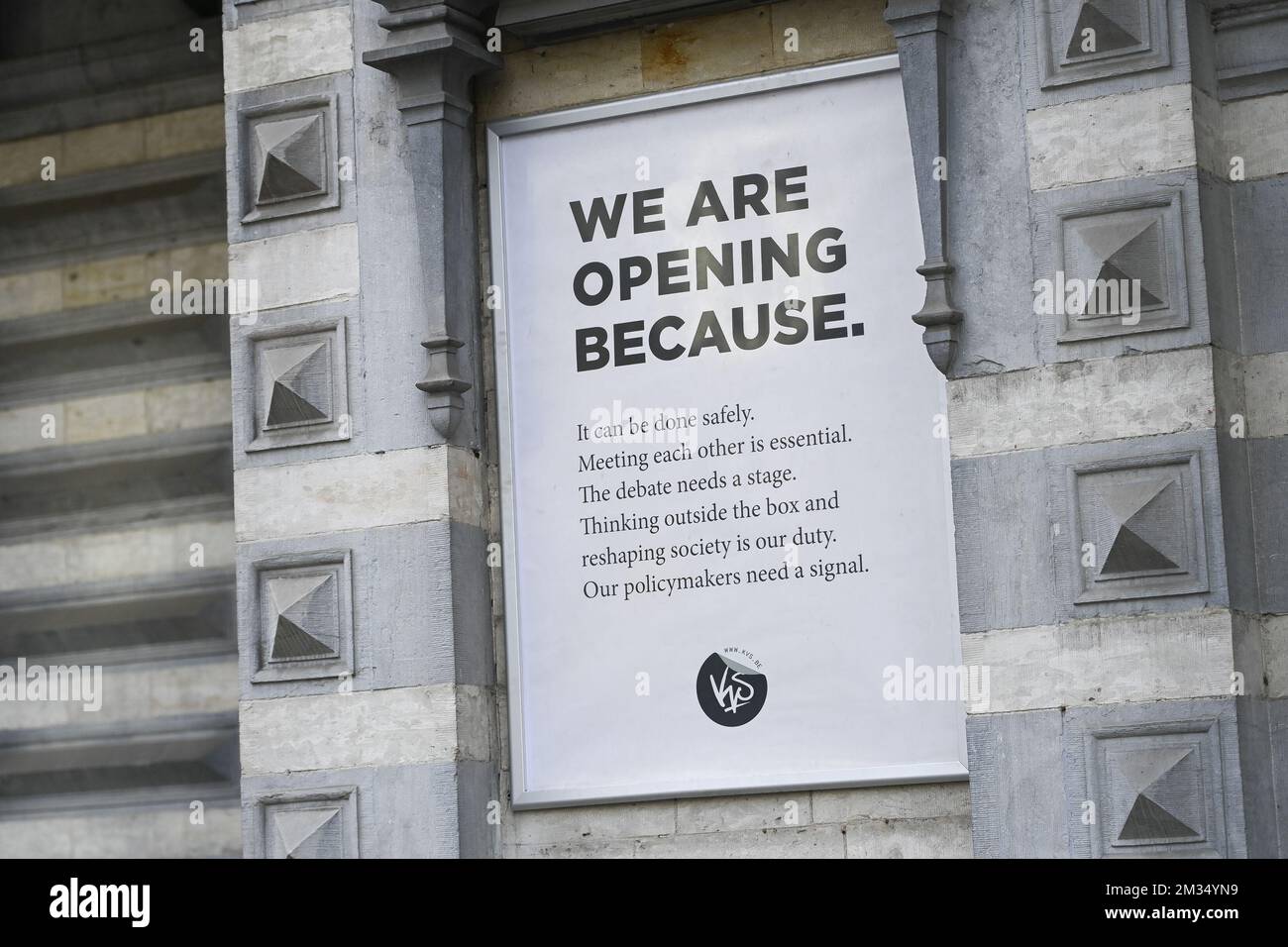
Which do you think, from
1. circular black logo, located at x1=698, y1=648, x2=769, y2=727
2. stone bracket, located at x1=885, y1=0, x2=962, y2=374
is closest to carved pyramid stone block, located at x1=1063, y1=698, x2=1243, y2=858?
circular black logo, located at x1=698, y1=648, x2=769, y2=727

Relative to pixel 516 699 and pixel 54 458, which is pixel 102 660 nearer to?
pixel 54 458

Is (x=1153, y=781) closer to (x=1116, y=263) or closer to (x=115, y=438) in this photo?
(x=1116, y=263)

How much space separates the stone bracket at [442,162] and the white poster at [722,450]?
0.21 m

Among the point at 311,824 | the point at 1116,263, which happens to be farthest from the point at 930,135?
the point at 311,824

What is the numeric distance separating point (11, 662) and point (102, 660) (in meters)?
0.57

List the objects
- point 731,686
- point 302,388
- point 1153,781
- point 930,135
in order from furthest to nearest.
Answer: point 302,388
point 731,686
point 930,135
point 1153,781

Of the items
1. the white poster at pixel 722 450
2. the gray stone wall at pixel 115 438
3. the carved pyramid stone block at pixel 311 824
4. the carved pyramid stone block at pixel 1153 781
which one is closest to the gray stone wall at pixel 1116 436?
the carved pyramid stone block at pixel 1153 781

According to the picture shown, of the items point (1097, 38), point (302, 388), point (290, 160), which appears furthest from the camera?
point (290, 160)

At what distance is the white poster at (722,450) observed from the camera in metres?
7.57

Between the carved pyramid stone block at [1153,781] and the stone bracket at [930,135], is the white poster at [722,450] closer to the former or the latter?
the stone bracket at [930,135]

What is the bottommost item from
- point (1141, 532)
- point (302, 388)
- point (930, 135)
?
point (1141, 532)

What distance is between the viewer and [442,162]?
26.8 ft

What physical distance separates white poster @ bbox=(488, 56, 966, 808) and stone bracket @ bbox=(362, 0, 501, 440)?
0.21 m

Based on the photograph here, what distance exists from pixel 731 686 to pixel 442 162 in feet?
8.29
